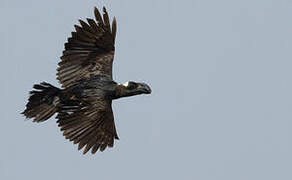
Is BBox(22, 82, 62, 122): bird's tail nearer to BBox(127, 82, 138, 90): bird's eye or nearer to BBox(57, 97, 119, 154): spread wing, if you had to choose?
BBox(57, 97, 119, 154): spread wing

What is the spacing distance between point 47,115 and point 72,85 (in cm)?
84

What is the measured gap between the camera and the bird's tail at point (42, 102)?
16281 mm

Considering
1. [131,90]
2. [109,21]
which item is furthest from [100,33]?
[131,90]

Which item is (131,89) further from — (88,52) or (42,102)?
(42,102)

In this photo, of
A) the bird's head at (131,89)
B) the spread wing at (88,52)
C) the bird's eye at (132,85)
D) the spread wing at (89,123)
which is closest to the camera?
the spread wing at (89,123)

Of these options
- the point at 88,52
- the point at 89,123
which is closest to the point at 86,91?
the point at 89,123

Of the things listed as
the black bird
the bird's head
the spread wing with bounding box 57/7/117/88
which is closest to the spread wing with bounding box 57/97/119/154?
the black bird

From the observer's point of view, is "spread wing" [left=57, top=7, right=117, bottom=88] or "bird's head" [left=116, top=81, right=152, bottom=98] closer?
"spread wing" [left=57, top=7, right=117, bottom=88]

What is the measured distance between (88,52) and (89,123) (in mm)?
1668

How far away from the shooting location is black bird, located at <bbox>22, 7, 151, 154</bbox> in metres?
16.1

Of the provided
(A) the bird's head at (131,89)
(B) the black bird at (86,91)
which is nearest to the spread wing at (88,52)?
(B) the black bird at (86,91)

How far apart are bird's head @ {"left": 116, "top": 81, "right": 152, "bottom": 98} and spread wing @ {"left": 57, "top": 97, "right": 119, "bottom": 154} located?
510 millimetres

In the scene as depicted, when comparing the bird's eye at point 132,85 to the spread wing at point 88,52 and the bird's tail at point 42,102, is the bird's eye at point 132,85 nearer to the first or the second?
the spread wing at point 88,52

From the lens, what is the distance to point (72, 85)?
16.5m
